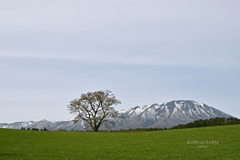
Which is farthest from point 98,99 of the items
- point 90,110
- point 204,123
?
point 204,123

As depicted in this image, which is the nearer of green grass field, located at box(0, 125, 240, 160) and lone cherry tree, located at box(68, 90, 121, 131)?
green grass field, located at box(0, 125, 240, 160)

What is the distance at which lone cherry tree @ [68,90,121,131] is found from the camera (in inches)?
4077

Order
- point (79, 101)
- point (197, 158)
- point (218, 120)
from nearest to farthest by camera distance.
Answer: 1. point (197, 158)
2. point (218, 120)
3. point (79, 101)

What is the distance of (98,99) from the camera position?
104 meters

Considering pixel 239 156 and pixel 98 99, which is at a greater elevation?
pixel 98 99

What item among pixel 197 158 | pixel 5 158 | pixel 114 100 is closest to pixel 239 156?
pixel 197 158

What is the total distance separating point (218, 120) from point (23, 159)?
73305mm

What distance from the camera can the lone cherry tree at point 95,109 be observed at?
340ft

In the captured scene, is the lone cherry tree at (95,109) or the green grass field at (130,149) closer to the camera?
the green grass field at (130,149)

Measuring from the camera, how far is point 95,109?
10512cm

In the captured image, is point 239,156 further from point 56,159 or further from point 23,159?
point 23,159

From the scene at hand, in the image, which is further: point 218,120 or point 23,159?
point 218,120

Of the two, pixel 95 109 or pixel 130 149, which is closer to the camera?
pixel 130 149

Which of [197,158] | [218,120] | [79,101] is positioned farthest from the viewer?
[79,101]
